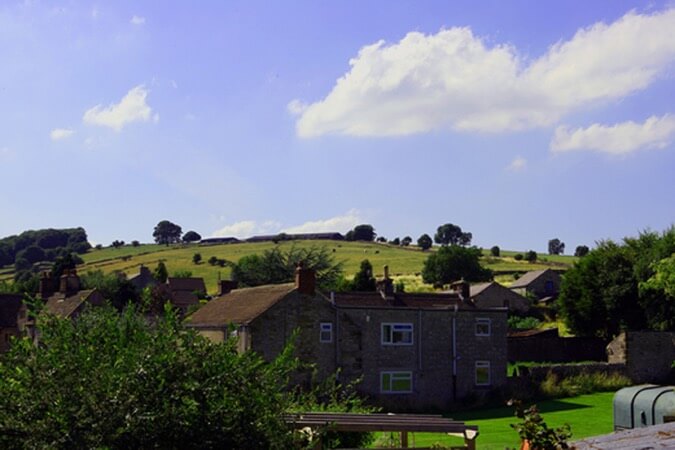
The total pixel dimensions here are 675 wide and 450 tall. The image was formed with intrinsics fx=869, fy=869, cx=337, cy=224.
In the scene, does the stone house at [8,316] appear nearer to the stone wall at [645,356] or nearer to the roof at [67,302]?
the roof at [67,302]

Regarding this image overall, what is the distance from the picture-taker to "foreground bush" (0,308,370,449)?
979 centimetres

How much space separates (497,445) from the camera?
26.8m

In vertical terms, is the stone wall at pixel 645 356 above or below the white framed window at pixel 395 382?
above

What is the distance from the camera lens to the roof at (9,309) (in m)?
65.0

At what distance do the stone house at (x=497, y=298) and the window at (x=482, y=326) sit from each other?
41324 mm

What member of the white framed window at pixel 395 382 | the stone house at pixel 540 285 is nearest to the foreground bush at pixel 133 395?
the white framed window at pixel 395 382

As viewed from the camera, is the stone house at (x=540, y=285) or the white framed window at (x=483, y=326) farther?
the stone house at (x=540, y=285)

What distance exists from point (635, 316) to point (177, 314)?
178ft

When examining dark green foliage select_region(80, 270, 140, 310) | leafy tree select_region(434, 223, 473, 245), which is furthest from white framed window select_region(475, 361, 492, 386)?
leafy tree select_region(434, 223, 473, 245)

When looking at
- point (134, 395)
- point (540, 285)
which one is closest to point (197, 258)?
point (540, 285)

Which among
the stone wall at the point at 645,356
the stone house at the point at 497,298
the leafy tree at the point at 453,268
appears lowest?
the stone wall at the point at 645,356

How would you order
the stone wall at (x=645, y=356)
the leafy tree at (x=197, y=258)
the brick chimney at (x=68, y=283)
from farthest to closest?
1. the leafy tree at (x=197, y=258)
2. the brick chimney at (x=68, y=283)
3. the stone wall at (x=645, y=356)

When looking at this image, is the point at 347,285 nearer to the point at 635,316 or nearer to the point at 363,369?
the point at 635,316

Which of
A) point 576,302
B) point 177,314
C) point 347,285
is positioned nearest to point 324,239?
point 347,285
